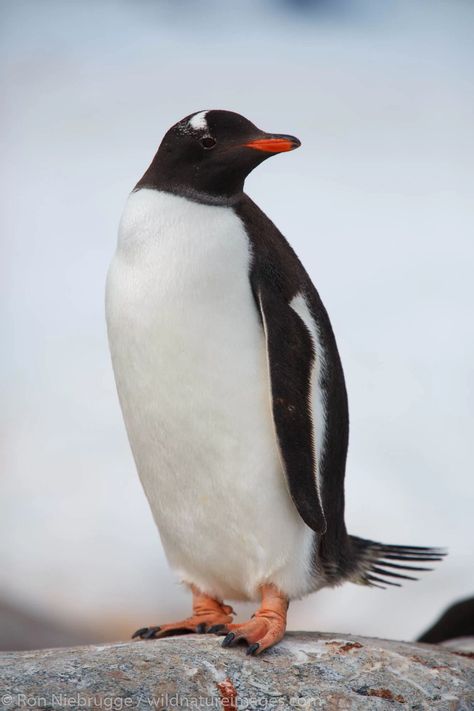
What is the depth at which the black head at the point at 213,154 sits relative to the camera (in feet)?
6.57

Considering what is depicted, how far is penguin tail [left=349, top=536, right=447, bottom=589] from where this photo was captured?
2377mm

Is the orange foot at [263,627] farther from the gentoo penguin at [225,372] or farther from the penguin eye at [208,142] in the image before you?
the penguin eye at [208,142]

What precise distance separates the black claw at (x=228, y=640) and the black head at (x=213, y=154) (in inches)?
34.0

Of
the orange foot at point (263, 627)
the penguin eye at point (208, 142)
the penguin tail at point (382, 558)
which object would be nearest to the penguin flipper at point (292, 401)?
the orange foot at point (263, 627)

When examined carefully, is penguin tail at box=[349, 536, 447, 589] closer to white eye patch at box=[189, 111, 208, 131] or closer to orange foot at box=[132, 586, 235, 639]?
orange foot at box=[132, 586, 235, 639]

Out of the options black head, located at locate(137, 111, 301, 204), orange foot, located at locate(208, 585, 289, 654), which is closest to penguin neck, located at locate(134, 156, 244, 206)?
black head, located at locate(137, 111, 301, 204)

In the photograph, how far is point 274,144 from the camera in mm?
1976

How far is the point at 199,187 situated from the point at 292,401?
478 mm

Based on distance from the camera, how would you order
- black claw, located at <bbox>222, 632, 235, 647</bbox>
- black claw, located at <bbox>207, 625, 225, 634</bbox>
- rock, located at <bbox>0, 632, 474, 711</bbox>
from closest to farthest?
rock, located at <bbox>0, 632, 474, 711</bbox> → black claw, located at <bbox>222, 632, 235, 647</bbox> → black claw, located at <bbox>207, 625, 225, 634</bbox>

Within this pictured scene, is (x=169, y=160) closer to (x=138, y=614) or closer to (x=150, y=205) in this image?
(x=150, y=205)

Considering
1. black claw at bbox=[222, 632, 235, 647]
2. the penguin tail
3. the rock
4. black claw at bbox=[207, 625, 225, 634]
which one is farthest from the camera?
the penguin tail

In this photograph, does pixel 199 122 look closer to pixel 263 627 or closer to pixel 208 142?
pixel 208 142

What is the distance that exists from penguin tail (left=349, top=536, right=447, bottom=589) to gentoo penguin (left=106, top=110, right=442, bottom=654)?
0.84ft

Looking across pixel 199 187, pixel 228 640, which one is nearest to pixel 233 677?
pixel 228 640
